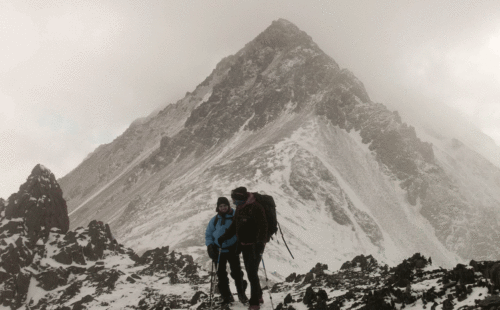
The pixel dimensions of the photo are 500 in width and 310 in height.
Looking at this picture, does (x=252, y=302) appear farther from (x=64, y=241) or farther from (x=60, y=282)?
(x=64, y=241)

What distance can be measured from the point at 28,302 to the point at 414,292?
90.8 ft

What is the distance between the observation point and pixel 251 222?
7.98m

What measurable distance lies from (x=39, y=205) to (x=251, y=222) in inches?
1177

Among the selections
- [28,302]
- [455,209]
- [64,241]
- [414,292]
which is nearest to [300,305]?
[414,292]

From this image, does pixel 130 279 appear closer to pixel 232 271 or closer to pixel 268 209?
pixel 232 271

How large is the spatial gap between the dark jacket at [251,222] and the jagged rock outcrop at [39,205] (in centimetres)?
2826

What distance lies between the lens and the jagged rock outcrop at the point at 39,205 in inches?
1206

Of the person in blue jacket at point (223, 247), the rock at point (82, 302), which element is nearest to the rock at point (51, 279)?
the rock at point (82, 302)

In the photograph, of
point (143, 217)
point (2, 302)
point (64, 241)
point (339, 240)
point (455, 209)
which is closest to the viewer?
point (2, 302)

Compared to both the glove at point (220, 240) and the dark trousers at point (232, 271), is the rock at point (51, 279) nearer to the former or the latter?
the dark trousers at point (232, 271)

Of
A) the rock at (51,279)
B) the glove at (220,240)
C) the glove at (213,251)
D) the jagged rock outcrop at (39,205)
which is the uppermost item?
the jagged rock outcrop at (39,205)

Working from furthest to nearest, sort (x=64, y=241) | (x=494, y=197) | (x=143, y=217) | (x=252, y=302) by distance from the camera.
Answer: (x=494, y=197)
(x=143, y=217)
(x=64, y=241)
(x=252, y=302)

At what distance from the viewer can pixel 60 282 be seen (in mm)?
27422

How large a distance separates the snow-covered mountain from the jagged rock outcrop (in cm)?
1214
